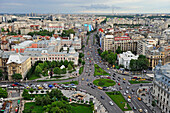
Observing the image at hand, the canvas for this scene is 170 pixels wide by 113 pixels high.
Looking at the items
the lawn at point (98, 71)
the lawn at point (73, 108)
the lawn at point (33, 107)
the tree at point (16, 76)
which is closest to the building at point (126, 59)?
the lawn at point (98, 71)

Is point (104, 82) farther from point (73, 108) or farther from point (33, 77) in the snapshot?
point (33, 77)

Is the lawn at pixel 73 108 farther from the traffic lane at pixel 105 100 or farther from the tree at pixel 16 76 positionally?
the tree at pixel 16 76

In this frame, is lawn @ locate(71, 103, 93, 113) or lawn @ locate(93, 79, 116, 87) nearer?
lawn @ locate(71, 103, 93, 113)

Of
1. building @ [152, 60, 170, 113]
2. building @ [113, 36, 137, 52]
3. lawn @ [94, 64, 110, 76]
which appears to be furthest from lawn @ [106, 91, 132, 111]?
building @ [113, 36, 137, 52]

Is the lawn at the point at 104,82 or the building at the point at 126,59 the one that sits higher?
the building at the point at 126,59

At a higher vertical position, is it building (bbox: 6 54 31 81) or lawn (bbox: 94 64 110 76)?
building (bbox: 6 54 31 81)

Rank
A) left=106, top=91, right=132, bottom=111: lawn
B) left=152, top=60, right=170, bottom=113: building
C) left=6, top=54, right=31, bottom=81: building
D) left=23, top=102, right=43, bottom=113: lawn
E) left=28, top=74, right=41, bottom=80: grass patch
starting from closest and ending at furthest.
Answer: left=152, top=60, right=170, bottom=113: building < left=23, top=102, right=43, bottom=113: lawn < left=106, top=91, right=132, bottom=111: lawn < left=6, top=54, right=31, bottom=81: building < left=28, top=74, right=41, bottom=80: grass patch

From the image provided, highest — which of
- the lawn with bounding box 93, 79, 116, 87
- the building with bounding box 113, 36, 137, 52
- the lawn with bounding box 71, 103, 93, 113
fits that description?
the building with bounding box 113, 36, 137, 52

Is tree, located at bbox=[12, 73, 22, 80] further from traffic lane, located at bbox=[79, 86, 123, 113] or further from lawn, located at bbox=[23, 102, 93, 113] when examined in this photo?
traffic lane, located at bbox=[79, 86, 123, 113]

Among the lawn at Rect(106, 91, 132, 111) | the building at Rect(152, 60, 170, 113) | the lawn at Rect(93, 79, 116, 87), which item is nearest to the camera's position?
the building at Rect(152, 60, 170, 113)
